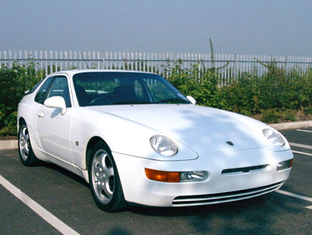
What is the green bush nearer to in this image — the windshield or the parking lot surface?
the parking lot surface

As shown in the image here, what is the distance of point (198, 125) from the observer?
4.48m

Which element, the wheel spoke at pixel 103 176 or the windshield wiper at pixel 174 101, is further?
the windshield wiper at pixel 174 101

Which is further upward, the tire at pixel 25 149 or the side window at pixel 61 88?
the side window at pixel 61 88

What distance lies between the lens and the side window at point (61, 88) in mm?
5461

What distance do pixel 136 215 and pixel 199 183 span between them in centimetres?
77

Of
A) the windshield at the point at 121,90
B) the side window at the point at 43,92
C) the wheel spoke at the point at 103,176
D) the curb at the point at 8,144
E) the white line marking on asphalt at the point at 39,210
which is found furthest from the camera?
the curb at the point at 8,144

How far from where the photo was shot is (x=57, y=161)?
5.48m

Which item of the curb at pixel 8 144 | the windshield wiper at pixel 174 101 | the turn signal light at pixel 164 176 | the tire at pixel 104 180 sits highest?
the windshield wiper at pixel 174 101

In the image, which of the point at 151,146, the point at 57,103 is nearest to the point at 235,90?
the point at 57,103

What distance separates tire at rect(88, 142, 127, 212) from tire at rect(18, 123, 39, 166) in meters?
2.14

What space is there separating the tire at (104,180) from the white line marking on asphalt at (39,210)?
0.48m

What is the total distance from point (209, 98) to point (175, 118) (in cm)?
672

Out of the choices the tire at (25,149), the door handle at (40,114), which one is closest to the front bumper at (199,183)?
the door handle at (40,114)

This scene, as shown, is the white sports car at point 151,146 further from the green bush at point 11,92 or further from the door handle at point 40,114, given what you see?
the green bush at point 11,92
